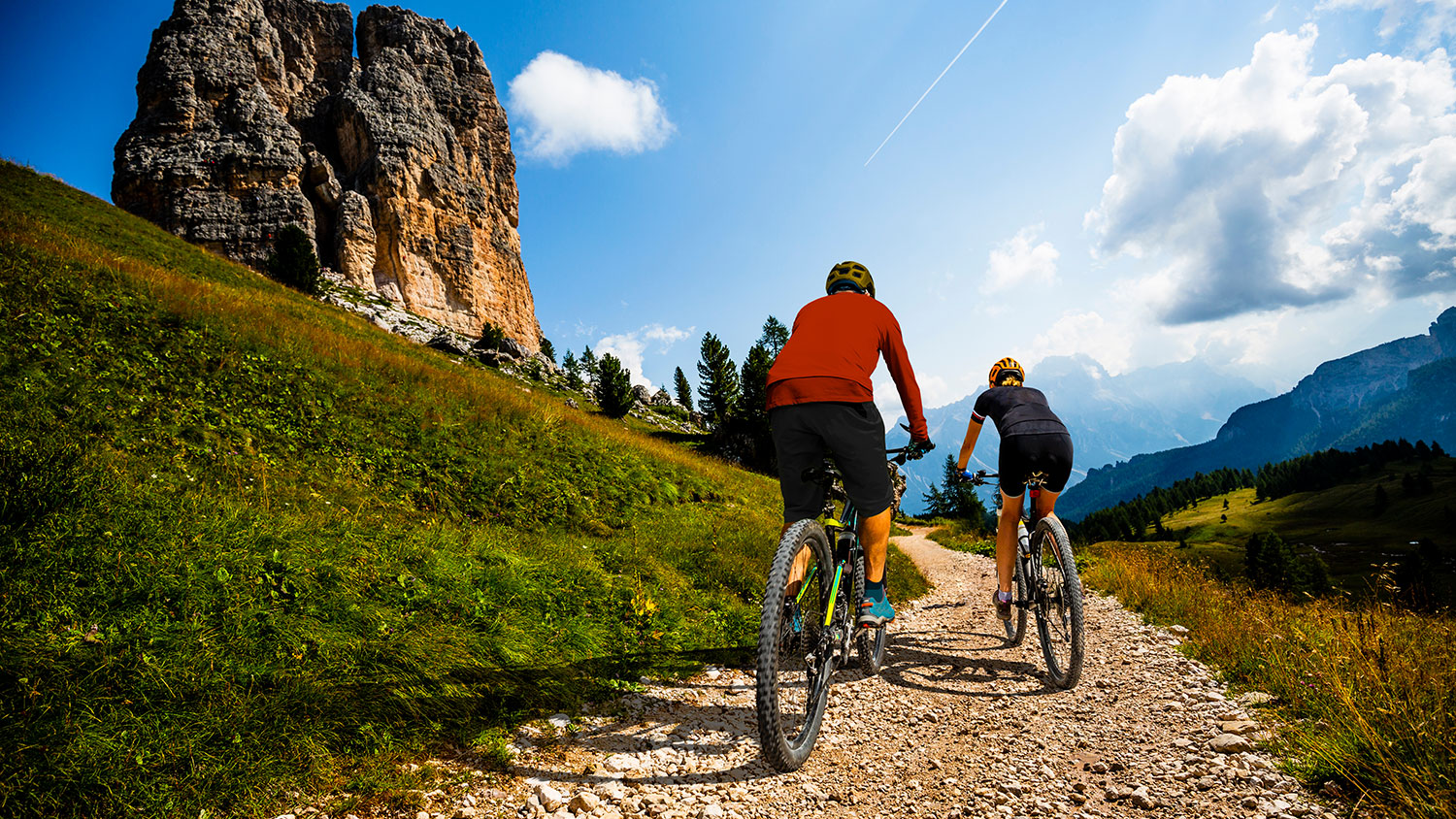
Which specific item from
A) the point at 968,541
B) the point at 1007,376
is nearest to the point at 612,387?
the point at 968,541

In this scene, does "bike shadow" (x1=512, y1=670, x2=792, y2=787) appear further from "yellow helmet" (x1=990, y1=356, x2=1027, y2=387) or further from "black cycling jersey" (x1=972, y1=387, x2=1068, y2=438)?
"yellow helmet" (x1=990, y1=356, x2=1027, y2=387)

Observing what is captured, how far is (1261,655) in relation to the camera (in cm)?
446

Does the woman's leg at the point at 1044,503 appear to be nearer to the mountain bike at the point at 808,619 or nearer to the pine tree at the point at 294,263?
the mountain bike at the point at 808,619

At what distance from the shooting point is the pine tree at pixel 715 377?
63.0 metres

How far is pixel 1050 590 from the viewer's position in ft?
18.2

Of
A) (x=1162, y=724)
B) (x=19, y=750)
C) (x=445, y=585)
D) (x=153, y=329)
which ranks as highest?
(x=153, y=329)

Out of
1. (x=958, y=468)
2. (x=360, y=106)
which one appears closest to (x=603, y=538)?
(x=958, y=468)

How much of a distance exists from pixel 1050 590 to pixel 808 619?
3098 millimetres

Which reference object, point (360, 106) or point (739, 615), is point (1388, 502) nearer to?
point (739, 615)

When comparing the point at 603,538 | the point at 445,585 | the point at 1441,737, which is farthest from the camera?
the point at 603,538

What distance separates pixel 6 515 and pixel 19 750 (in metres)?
2.45

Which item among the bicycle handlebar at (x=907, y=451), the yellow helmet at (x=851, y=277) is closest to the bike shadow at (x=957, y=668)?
the bicycle handlebar at (x=907, y=451)

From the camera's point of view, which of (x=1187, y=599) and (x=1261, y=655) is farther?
(x=1187, y=599)

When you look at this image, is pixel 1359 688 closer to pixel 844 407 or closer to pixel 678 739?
pixel 844 407
